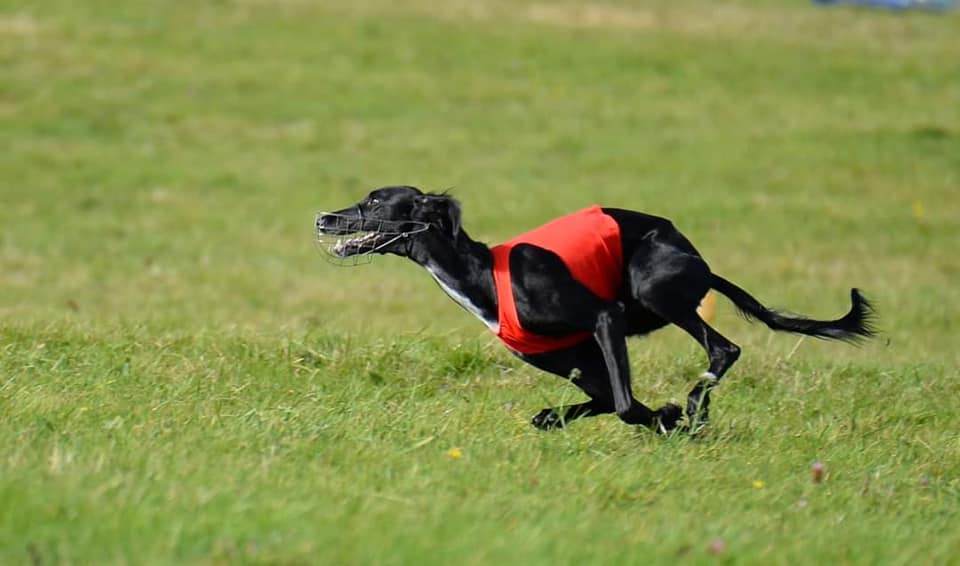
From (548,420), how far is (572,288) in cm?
57

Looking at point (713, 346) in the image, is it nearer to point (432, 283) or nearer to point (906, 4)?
point (432, 283)

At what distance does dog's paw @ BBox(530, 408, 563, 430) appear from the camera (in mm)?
6039

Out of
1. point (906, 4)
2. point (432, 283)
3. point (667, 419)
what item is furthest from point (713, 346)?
point (906, 4)

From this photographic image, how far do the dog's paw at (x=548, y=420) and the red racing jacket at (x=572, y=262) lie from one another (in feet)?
1.02

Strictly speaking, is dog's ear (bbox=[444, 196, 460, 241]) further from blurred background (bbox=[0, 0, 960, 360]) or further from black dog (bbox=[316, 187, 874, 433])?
blurred background (bbox=[0, 0, 960, 360])

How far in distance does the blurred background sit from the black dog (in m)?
2.34

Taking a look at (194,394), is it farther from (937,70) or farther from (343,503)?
(937,70)

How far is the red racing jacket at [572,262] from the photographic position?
6141 millimetres

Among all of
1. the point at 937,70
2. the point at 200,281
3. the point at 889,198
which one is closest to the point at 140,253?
the point at 200,281

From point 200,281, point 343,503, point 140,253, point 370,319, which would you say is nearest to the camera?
point 343,503

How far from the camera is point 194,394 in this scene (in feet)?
20.3

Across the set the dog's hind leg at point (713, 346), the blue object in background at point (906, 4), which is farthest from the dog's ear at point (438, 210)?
the blue object in background at point (906, 4)

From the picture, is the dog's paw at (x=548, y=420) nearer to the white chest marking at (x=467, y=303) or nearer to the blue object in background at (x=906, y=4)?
the white chest marking at (x=467, y=303)

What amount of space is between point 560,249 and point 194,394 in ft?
5.60
